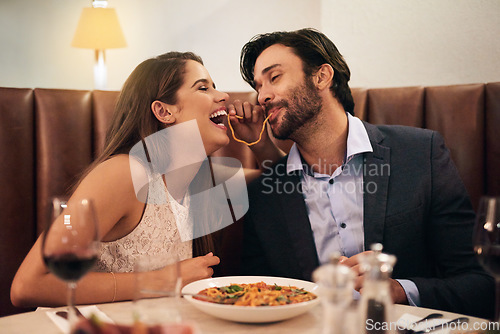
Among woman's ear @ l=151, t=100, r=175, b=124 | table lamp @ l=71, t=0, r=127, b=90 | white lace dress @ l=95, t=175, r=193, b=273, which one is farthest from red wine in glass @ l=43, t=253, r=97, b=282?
table lamp @ l=71, t=0, r=127, b=90

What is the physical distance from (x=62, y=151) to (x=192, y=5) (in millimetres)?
1990

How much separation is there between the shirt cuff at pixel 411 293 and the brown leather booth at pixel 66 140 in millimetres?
662

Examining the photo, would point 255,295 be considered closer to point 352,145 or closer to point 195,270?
point 195,270

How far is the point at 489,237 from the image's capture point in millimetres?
861

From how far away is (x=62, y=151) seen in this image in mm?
1987

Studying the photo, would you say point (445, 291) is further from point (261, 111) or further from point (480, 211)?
point (261, 111)


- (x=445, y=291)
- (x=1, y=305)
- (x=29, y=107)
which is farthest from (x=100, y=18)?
(x=445, y=291)

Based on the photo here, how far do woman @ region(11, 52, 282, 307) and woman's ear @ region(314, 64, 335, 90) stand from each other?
0.34 metres

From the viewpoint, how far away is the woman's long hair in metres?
1.67

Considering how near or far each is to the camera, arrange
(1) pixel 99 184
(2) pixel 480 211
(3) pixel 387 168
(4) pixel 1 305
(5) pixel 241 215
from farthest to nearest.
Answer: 1. (5) pixel 241 215
2. (4) pixel 1 305
3. (3) pixel 387 168
4. (1) pixel 99 184
5. (2) pixel 480 211

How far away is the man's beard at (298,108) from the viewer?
1925 millimetres

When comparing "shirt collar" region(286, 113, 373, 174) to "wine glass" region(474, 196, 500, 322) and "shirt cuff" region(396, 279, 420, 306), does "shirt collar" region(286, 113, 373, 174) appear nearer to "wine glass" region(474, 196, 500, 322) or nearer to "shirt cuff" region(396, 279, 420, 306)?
"shirt cuff" region(396, 279, 420, 306)

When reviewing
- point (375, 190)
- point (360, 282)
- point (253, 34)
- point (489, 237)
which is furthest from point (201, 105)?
point (253, 34)

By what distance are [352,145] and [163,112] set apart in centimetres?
73
